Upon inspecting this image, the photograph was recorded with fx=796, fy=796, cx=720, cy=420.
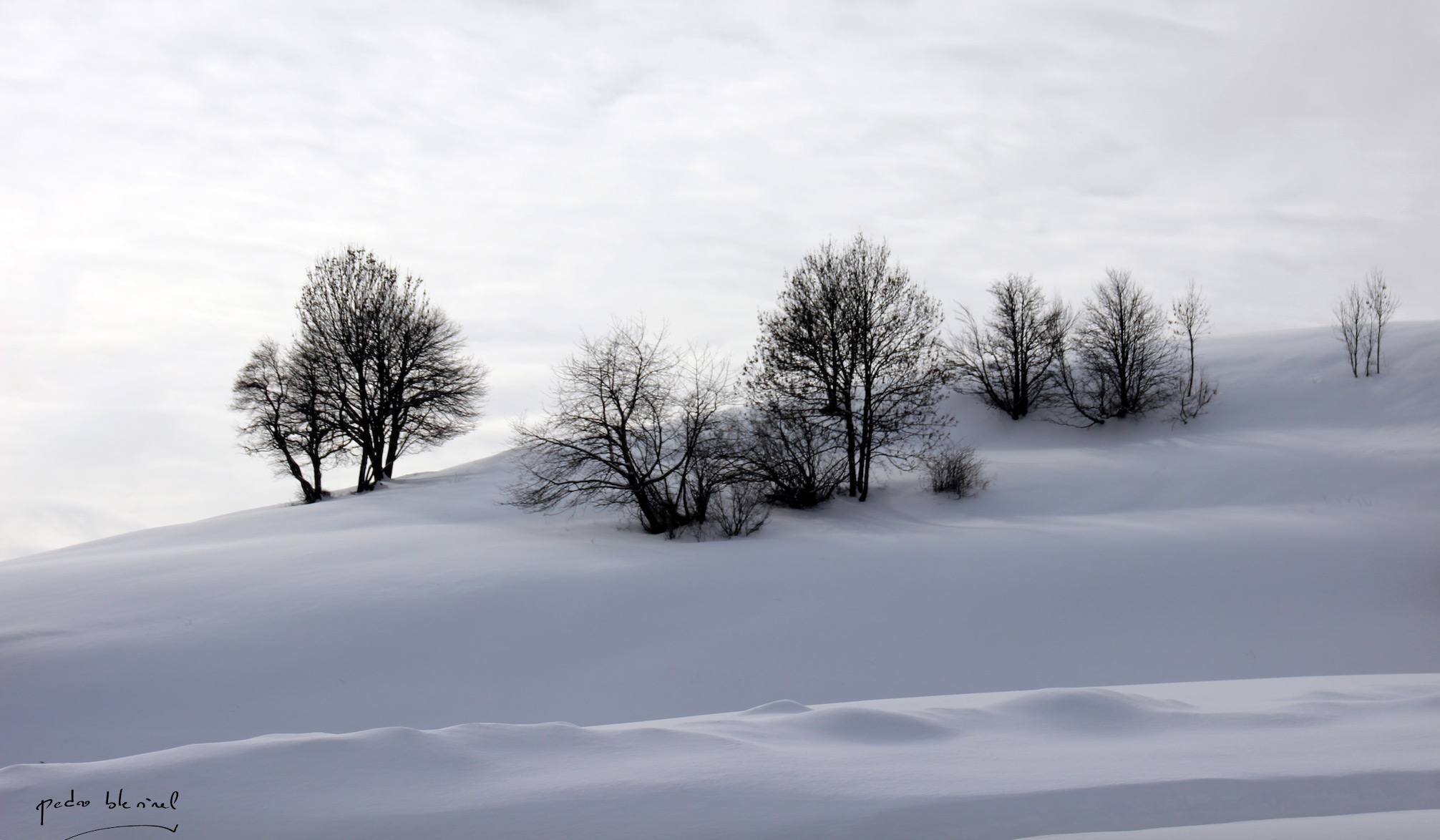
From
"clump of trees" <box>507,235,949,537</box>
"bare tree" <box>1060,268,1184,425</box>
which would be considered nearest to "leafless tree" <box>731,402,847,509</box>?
"clump of trees" <box>507,235,949,537</box>

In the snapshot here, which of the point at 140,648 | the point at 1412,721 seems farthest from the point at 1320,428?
the point at 140,648

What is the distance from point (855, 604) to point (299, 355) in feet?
94.2

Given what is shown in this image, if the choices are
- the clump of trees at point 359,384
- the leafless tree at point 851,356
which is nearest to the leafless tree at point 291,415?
the clump of trees at point 359,384

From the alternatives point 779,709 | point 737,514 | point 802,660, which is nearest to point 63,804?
point 779,709

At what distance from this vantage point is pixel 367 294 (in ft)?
112

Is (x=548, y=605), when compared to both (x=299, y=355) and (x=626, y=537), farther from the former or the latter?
(x=299, y=355)

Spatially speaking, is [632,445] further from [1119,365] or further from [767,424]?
[1119,365]

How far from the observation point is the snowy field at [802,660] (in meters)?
4.04

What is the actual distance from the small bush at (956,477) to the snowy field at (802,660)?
2.13 feet

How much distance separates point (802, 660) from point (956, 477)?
1337 centimetres

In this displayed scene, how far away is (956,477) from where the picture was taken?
24.2 m
